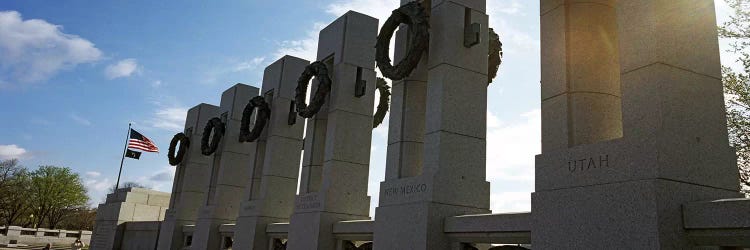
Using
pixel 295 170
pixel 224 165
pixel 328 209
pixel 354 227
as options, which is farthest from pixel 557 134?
pixel 224 165

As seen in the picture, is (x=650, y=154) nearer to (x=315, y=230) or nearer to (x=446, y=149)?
(x=446, y=149)

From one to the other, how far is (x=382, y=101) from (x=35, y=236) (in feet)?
139

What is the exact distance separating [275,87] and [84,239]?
136 ft

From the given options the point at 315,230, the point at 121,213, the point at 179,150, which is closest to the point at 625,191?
the point at 315,230

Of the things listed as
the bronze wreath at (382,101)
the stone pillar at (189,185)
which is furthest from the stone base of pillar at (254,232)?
the stone pillar at (189,185)

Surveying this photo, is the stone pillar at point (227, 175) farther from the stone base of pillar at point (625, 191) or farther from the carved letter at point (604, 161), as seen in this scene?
the carved letter at point (604, 161)

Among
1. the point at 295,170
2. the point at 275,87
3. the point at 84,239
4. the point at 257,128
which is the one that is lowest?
the point at 84,239

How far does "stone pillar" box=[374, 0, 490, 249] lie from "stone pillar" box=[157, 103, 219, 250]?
13.1 metres

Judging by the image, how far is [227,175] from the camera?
766 inches

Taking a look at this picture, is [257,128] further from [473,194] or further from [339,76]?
[473,194]

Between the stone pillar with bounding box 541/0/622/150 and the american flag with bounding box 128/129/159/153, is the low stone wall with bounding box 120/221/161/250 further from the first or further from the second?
the stone pillar with bounding box 541/0/622/150

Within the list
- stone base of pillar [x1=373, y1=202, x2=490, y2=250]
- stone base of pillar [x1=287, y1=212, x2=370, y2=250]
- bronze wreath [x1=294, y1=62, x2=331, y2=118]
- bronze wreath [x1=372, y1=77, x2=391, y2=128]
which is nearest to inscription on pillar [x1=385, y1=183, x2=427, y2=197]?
stone base of pillar [x1=373, y1=202, x2=490, y2=250]

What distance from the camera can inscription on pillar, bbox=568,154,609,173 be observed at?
6.40m

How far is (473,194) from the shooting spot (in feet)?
32.2
